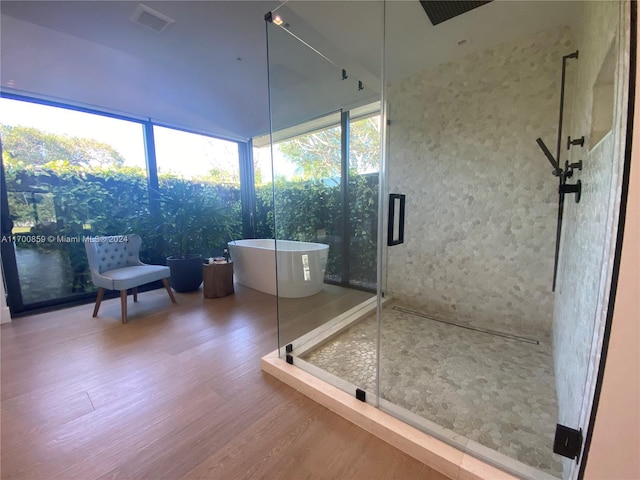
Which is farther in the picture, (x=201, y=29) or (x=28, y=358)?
(x=201, y=29)

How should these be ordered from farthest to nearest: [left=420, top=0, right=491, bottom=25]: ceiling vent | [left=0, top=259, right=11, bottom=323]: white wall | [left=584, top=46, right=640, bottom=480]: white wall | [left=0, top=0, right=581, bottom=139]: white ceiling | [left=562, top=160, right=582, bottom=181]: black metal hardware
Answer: [left=0, top=259, right=11, bottom=323]: white wall, [left=0, top=0, right=581, bottom=139]: white ceiling, [left=420, top=0, right=491, bottom=25]: ceiling vent, [left=562, top=160, right=582, bottom=181]: black metal hardware, [left=584, top=46, right=640, bottom=480]: white wall

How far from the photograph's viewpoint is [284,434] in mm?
1292

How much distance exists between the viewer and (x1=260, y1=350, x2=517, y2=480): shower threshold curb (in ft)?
3.53

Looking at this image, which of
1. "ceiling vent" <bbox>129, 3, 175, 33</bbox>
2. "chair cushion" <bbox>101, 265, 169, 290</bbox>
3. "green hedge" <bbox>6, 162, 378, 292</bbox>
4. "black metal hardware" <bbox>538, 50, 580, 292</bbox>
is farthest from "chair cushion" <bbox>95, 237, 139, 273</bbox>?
"black metal hardware" <bbox>538, 50, 580, 292</bbox>

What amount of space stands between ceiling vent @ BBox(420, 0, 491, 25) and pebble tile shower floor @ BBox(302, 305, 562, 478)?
2.40 m

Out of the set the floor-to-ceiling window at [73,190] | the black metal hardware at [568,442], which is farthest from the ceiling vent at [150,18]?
the black metal hardware at [568,442]

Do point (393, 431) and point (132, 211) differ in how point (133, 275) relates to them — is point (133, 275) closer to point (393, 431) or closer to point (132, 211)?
point (132, 211)

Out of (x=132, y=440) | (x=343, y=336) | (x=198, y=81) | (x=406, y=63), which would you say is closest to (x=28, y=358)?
(x=132, y=440)

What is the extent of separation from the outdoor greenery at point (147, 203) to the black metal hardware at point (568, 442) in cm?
170

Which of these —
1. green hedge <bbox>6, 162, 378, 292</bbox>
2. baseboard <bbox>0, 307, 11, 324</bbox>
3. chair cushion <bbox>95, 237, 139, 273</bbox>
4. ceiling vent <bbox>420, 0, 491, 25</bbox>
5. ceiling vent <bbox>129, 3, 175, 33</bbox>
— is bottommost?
baseboard <bbox>0, 307, 11, 324</bbox>

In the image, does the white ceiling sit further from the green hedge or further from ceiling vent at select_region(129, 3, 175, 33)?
the green hedge

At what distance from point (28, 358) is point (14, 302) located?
1.25 metres

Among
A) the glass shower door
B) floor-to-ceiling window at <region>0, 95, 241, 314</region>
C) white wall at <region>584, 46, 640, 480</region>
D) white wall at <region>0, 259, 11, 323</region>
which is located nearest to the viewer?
white wall at <region>584, 46, 640, 480</region>

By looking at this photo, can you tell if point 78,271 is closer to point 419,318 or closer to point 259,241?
point 259,241
